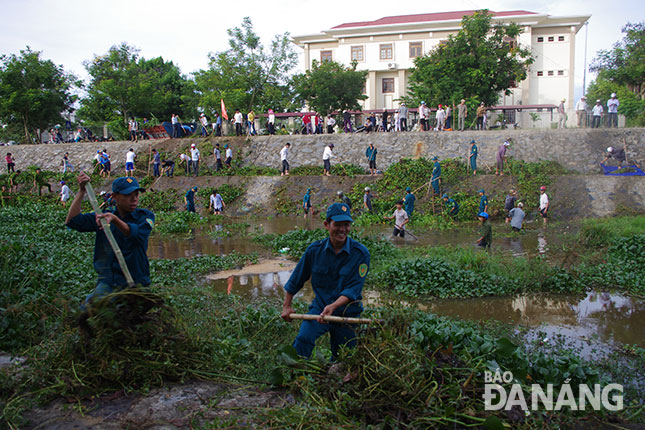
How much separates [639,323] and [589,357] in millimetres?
2207

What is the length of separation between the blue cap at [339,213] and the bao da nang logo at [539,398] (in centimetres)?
177

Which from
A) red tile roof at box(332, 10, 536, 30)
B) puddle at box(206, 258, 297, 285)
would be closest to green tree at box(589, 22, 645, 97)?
red tile roof at box(332, 10, 536, 30)

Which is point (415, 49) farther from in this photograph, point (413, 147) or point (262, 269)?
point (262, 269)

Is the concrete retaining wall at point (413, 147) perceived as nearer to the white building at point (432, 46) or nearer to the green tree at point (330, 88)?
the green tree at point (330, 88)

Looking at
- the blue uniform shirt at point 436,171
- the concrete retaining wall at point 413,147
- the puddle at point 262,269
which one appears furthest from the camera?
the concrete retaining wall at point 413,147

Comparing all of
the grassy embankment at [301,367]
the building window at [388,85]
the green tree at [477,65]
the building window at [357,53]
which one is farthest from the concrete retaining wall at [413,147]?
the grassy embankment at [301,367]


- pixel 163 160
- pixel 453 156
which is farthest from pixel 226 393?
pixel 163 160

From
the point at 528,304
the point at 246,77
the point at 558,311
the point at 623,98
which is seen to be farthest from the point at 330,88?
the point at 558,311

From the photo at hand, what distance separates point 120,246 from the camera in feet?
14.9

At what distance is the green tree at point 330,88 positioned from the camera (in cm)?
3441

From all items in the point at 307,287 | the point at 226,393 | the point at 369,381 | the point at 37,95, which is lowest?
the point at 307,287

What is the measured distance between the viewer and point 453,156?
24234mm

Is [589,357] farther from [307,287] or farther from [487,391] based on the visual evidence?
[307,287]

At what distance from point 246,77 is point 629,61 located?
2856 centimetres
